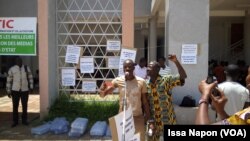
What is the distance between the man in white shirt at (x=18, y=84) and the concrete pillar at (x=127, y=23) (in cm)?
223

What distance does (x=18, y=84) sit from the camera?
27.5 feet

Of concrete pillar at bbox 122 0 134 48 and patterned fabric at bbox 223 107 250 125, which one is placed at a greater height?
concrete pillar at bbox 122 0 134 48

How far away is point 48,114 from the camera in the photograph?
862 centimetres

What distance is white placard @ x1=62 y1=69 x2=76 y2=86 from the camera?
28.7 feet

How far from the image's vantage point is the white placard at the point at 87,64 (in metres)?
8.67

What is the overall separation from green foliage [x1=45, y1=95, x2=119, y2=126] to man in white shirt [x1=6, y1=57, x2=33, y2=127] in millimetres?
659

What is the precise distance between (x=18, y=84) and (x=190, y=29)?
12.5 feet

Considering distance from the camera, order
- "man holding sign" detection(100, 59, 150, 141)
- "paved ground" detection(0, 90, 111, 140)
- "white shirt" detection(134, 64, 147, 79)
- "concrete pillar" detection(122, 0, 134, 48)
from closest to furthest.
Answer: "man holding sign" detection(100, 59, 150, 141) → "paved ground" detection(0, 90, 111, 140) → "concrete pillar" detection(122, 0, 134, 48) → "white shirt" detection(134, 64, 147, 79)

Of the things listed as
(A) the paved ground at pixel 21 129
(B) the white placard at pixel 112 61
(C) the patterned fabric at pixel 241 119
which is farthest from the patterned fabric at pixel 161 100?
(B) the white placard at pixel 112 61

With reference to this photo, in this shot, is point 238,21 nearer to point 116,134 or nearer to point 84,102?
point 84,102

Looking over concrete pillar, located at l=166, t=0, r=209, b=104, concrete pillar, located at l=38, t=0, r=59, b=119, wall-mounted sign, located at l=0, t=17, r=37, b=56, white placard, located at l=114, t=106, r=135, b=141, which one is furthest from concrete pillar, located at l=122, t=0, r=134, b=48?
white placard, located at l=114, t=106, r=135, b=141

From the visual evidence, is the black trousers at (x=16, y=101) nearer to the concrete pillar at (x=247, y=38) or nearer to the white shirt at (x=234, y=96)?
the white shirt at (x=234, y=96)

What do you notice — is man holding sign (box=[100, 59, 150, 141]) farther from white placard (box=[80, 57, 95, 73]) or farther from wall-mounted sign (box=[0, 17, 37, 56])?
white placard (box=[80, 57, 95, 73])

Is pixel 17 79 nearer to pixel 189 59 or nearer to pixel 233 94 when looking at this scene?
pixel 189 59
